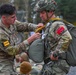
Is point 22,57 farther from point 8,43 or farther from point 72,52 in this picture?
point 72,52

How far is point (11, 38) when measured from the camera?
6227 mm

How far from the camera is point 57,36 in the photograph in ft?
19.7

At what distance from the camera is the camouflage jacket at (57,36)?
233 inches

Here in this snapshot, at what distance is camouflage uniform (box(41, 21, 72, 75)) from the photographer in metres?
5.93

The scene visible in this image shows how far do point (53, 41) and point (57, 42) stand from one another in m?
0.06

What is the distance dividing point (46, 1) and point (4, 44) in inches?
35.6

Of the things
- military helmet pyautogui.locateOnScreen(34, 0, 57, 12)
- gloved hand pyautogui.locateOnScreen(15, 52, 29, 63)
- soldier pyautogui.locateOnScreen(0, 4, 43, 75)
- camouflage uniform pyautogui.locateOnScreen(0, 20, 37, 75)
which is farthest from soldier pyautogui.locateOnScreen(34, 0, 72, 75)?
gloved hand pyautogui.locateOnScreen(15, 52, 29, 63)

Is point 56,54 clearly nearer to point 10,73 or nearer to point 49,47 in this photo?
point 49,47

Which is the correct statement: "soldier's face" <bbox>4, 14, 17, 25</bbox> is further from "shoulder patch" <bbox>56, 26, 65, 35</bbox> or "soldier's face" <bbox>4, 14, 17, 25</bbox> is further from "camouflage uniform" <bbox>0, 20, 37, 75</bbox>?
"shoulder patch" <bbox>56, 26, 65, 35</bbox>

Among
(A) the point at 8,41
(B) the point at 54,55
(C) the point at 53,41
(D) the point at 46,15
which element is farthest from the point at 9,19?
(B) the point at 54,55

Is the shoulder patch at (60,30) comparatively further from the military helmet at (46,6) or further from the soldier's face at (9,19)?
the soldier's face at (9,19)

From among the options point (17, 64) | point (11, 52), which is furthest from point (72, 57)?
point (17, 64)

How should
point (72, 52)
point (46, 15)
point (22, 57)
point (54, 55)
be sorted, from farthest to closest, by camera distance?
point (22, 57), point (46, 15), point (72, 52), point (54, 55)

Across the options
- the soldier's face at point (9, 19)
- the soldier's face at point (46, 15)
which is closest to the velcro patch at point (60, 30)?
the soldier's face at point (46, 15)
